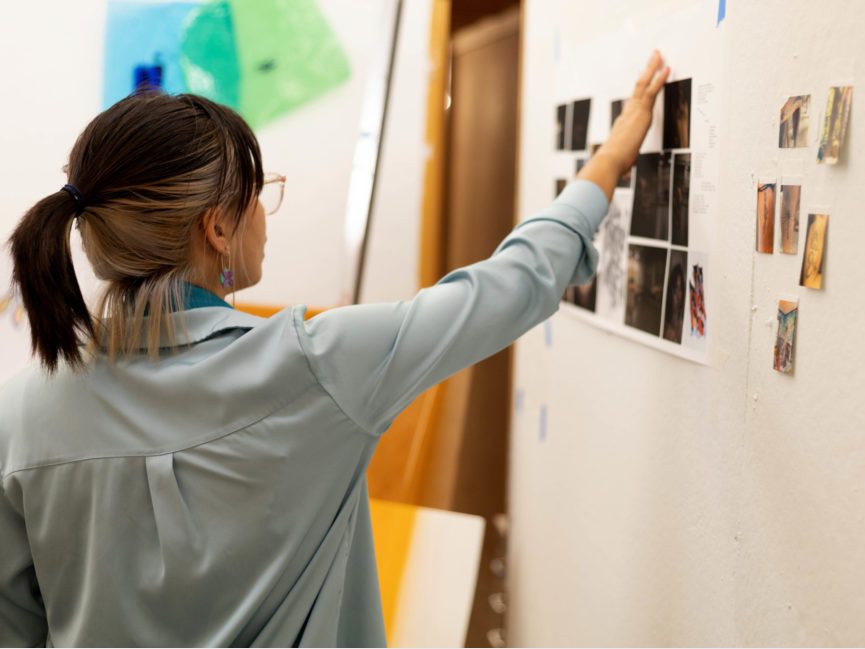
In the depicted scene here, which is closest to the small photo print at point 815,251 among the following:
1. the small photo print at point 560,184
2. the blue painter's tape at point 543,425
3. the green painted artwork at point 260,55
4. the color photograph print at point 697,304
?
the color photograph print at point 697,304

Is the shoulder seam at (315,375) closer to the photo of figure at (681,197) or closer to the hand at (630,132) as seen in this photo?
the hand at (630,132)

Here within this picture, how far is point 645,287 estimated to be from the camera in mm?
1454

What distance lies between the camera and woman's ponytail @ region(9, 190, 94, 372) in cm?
88

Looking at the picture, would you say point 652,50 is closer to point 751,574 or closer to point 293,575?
point 751,574

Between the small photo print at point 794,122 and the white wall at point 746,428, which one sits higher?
the small photo print at point 794,122

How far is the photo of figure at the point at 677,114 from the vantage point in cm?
127

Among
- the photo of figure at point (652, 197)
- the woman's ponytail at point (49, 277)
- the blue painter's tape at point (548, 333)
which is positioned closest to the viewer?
the woman's ponytail at point (49, 277)

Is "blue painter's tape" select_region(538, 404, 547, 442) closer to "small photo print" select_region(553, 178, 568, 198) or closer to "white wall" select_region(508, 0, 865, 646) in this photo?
"white wall" select_region(508, 0, 865, 646)

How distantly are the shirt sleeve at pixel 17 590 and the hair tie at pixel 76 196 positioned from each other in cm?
32

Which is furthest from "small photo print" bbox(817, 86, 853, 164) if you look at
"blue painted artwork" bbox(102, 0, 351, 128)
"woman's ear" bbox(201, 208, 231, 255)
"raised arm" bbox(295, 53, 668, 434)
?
"blue painted artwork" bbox(102, 0, 351, 128)

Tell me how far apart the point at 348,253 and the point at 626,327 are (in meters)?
0.71

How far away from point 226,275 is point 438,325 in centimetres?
26

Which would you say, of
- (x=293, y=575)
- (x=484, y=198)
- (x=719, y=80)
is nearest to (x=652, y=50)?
(x=719, y=80)

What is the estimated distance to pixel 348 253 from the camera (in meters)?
2.00
